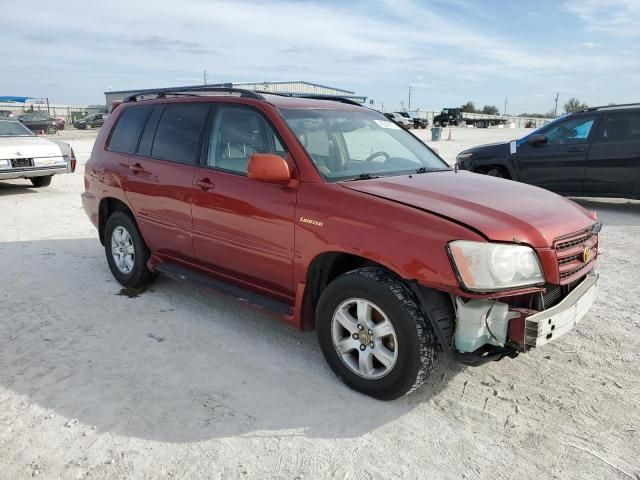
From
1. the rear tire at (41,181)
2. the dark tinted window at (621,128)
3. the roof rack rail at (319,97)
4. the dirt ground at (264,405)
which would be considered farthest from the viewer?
the rear tire at (41,181)

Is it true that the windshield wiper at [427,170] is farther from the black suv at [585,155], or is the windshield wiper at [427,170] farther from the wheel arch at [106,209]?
the black suv at [585,155]

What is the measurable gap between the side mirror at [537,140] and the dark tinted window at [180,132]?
698 cm

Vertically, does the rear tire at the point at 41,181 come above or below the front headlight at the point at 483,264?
below

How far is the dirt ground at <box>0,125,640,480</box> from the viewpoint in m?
2.67

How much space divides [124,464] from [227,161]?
2262 millimetres

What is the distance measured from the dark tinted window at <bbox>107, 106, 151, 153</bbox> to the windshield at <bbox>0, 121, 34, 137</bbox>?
6.89 m

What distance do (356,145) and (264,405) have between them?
82.0 inches

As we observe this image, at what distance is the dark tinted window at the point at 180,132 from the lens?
4348mm

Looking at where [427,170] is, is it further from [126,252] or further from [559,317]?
[126,252]

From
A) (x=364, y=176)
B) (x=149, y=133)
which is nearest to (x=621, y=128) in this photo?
(x=364, y=176)

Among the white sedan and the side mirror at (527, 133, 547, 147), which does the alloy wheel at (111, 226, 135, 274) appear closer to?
the white sedan

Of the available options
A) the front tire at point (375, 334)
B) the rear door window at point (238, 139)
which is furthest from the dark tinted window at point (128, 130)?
the front tire at point (375, 334)

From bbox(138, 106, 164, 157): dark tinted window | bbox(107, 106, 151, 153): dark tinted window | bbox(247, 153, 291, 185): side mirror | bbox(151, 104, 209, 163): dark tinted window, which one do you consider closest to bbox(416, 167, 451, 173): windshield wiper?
bbox(247, 153, 291, 185): side mirror

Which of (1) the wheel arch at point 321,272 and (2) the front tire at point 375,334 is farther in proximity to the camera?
(1) the wheel arch at point 321,272
